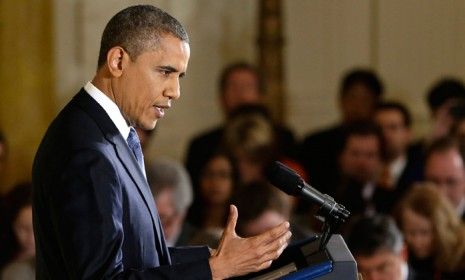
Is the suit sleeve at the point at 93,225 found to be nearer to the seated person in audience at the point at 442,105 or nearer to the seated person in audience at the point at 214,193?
the seated person in audience at the point at 214,193

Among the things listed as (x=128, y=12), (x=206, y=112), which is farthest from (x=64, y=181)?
(x=206, y=112)

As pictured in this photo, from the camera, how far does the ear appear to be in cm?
311

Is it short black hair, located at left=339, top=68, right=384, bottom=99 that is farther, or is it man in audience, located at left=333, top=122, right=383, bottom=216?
short black hair, located at left=339, top=68, right=384, bottom=99

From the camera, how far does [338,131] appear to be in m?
7.86

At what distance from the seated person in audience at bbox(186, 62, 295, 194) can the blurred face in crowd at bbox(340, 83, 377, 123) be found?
0.48m

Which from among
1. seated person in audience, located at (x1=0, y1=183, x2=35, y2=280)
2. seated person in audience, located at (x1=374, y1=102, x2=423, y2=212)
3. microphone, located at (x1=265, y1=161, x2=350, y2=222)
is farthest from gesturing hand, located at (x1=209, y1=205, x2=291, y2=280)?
seated person in audience, located at (x1=374, y1=102, x2=423, y2=212)

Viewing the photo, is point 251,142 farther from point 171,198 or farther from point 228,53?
point 228,53

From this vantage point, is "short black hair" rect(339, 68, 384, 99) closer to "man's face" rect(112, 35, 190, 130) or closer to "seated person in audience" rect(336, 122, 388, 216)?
"seated person in audience" rect(336, 122, 388, 216)

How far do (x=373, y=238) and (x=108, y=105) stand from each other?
2261 mm

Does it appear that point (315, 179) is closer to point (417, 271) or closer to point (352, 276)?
point (417, 271)

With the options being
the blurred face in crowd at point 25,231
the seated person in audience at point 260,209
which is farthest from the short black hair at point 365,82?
the blurred face in crowd at point 25,231

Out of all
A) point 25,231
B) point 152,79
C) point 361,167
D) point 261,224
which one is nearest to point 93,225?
point 152,79

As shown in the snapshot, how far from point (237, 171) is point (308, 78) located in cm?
285

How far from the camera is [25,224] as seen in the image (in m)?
5.79
